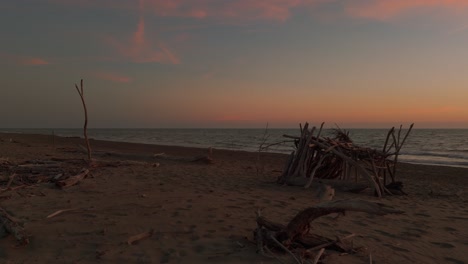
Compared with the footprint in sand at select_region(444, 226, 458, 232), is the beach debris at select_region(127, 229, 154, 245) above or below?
above

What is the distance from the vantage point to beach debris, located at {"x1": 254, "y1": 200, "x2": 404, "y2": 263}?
332cm

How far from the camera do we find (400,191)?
8.12 meters

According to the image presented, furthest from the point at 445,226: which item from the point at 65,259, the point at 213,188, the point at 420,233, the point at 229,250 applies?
the point at 65,259

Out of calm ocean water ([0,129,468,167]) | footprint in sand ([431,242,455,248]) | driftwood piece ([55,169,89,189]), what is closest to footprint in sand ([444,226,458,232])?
footprint in sand ([431,242,455,248])

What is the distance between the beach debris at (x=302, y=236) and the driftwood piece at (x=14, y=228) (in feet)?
7.99

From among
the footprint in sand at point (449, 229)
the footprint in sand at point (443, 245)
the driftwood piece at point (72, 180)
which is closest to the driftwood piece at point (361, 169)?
the footprint in sand at point (449, 229)

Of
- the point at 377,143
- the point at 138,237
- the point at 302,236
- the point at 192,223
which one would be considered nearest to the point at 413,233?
the point at 302,236

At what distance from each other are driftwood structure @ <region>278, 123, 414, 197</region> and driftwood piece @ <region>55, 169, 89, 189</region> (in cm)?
436

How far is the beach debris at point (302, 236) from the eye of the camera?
3.32m

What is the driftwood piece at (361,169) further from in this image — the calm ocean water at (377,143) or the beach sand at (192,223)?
the calm ocean water at (377,143)

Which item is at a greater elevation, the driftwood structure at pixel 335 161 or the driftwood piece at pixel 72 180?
the driftwood structure at pixel 335 161

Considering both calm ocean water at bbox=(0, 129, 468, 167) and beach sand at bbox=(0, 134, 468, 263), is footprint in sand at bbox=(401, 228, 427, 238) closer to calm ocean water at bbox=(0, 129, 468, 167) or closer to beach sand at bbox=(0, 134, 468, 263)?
beach sand at bbox=(0, 134, 468, 263)

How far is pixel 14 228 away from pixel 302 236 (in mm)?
3086

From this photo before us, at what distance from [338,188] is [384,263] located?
14.9 ft
